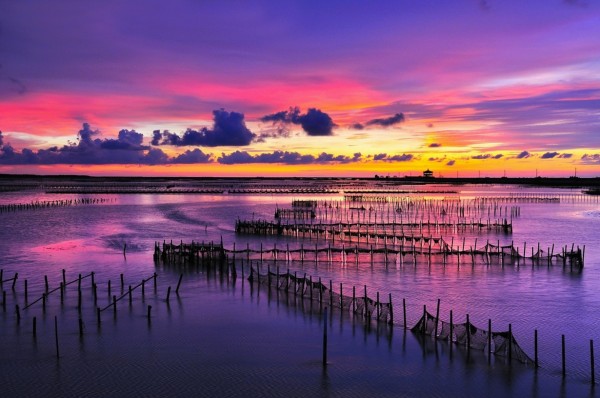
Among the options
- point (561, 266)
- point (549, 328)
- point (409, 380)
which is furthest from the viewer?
point (561, 266)

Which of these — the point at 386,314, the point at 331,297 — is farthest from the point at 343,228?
the point at 386,314

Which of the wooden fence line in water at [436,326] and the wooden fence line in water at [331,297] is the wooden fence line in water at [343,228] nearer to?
the wooden fence line in water at [331,297]

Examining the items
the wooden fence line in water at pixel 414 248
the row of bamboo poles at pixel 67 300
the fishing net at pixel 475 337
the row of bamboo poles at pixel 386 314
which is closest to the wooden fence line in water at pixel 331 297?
the row of bamboo poles at pixel 386 314

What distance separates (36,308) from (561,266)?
28.9 m

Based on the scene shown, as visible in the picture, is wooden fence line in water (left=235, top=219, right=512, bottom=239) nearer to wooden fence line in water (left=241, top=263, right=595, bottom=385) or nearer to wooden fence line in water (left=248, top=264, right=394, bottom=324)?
wooden fence line in water (left=248, top=264, right=394, bottom=324)

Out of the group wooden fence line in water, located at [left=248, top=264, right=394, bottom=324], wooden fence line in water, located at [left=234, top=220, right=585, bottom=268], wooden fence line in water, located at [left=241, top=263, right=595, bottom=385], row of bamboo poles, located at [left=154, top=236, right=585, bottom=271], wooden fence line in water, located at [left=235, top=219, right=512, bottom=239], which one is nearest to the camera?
wooden fence line in water, located at [left=241, top=263, right=595, bottom=385]

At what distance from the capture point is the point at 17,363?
17.4m

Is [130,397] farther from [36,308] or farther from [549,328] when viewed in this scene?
[549,328]

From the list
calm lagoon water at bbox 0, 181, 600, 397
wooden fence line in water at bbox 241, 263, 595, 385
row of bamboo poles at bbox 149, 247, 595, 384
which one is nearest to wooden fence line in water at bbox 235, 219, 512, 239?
calm lagoon water at bbox 0, 181, 600, 397

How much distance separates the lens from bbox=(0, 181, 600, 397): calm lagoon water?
16.2 meters

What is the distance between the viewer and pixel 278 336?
20.7 metres

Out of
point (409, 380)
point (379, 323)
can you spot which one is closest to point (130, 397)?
point (409, 380)


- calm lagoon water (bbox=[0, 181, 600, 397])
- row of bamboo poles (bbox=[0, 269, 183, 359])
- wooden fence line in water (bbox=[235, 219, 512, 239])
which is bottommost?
calm lagoon water (bbox=[0, 181, 600, 397])

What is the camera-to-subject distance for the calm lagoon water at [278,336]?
53.2 ft
